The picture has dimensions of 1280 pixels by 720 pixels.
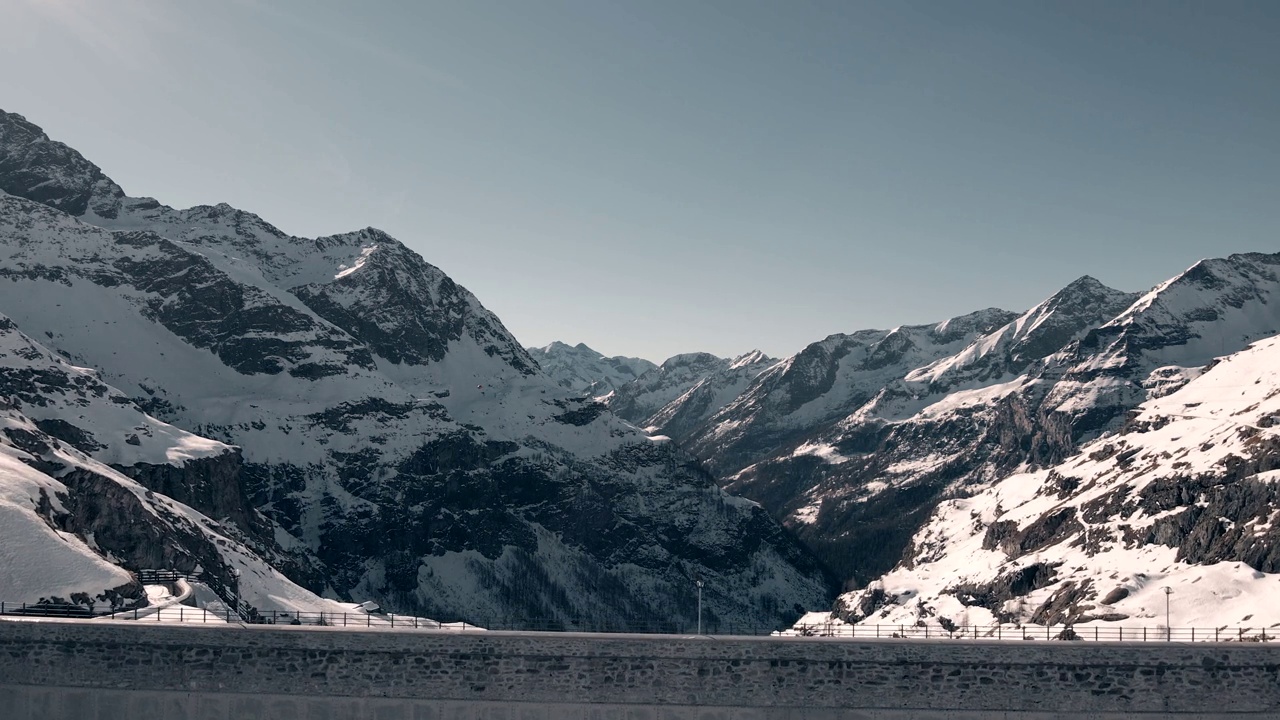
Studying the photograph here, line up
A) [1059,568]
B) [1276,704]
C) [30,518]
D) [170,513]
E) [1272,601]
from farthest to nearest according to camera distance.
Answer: [1059,568]
[170,513]
[1272,601]
[30,518]
[1276,704]

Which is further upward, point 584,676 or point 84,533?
point 84,533

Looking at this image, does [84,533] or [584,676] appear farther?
[84,533]

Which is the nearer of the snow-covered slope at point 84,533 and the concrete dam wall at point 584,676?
the concrete dam wall at point 584,676

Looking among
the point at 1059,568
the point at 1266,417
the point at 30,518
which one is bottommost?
the point at 1059,568

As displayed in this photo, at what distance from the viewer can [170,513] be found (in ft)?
532

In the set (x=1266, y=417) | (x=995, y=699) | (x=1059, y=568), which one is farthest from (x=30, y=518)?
(x=1266, y=417)

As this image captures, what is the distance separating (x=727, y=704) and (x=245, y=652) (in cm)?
2927

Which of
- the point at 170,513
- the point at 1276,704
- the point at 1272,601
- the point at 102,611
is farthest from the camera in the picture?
the point at 170,513

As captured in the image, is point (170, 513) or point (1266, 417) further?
point (1266, 417)

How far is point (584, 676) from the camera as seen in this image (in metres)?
67.2

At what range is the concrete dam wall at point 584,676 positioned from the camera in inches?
2584

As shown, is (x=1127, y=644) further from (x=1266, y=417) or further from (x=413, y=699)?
(x=1266, y=417)

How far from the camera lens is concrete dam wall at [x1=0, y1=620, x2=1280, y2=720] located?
215 feet

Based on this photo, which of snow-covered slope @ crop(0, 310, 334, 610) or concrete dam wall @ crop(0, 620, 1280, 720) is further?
snow-covered slope @ crop(0, 310, 334, 610)
